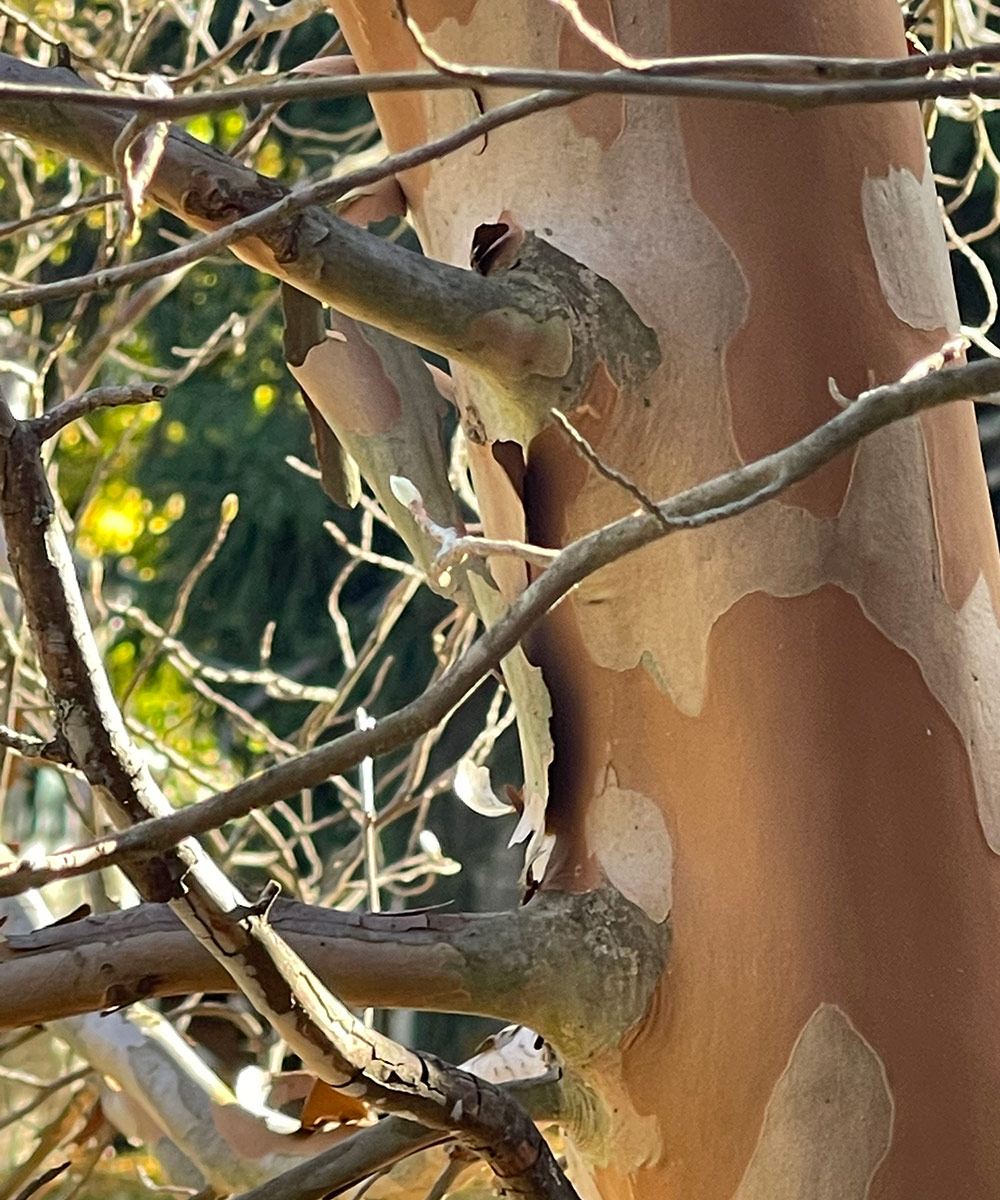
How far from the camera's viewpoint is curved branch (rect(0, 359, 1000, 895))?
41 centimetres

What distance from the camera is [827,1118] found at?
625 millimetres

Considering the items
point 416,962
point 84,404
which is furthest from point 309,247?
point 416,962

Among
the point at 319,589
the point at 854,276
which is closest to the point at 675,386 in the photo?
the point at 854,276

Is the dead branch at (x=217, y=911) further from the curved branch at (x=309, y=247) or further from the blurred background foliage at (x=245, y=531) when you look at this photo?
the blurred background foliage at (x=245, y=531)

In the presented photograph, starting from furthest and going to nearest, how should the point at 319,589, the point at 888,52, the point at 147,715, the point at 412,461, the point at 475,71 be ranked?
the point at 319,589 → the point at 147,715 → the point at 412,461 → the point at 888,52 → the point at 475,71

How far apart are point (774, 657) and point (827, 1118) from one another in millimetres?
198

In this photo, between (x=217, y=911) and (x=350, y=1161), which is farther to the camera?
(x=350, y=1161)

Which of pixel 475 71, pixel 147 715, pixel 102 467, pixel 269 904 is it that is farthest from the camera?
pixel 147 715

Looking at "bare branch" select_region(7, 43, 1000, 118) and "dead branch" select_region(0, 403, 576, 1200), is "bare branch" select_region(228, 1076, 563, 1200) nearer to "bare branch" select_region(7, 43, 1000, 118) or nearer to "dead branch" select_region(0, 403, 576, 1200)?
"dead branch" select_region(0, 403, 576, 1200)

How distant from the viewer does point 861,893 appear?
2.04 feet

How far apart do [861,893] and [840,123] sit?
0.35m

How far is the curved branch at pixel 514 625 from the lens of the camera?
1.34 ft

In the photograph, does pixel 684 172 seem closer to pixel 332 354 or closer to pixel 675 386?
pixel 675 386

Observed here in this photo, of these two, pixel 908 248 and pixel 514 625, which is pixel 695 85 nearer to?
pixel 514 625
